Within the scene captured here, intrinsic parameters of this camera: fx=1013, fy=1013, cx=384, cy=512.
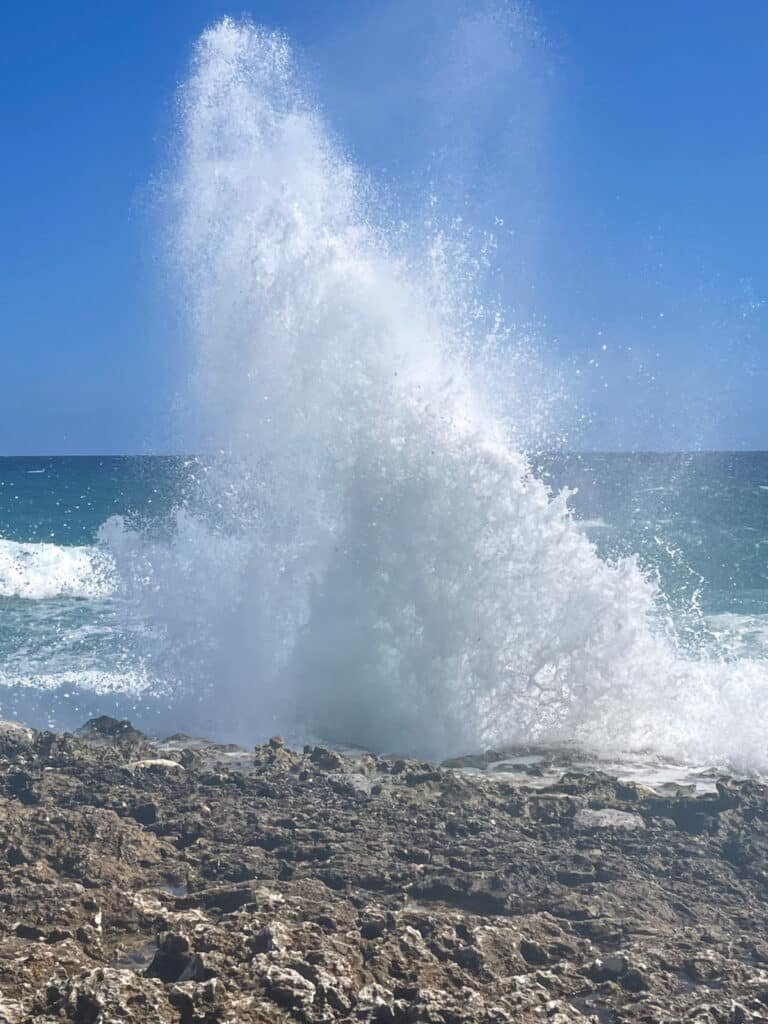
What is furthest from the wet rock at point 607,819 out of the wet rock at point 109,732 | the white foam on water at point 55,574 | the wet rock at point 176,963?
the white foam on water at point 55,574

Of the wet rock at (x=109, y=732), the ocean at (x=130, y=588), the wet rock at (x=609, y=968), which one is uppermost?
the ocean at (x=130, y=588)

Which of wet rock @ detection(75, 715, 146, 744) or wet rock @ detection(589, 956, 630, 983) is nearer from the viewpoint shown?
wet rock @ detection(589, 956, 630, 983)

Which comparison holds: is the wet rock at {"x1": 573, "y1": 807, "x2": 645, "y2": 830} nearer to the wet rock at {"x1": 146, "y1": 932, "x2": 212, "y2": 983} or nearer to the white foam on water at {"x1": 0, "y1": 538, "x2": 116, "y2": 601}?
the wet rock at {"x1": 146, "y1": 932, "x2": 212, "y2": 983}

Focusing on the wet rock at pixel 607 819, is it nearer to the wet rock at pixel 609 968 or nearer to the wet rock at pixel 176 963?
the wet rock at pixel 609 968

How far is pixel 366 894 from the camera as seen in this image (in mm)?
5664

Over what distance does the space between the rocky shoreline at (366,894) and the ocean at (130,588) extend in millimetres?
3846

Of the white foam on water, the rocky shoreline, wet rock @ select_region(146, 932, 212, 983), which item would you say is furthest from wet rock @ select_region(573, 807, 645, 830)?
the white foam on water

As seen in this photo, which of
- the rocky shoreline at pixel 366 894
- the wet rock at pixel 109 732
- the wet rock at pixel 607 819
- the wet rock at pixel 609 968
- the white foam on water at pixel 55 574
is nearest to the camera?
the rocky shoreline at pixel 366 894

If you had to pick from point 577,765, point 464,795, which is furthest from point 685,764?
point 464,795

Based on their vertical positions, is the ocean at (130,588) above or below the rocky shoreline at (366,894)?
above

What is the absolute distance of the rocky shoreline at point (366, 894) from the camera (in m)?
4.45

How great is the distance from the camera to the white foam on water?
70.9 ft

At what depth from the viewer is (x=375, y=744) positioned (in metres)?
11.1

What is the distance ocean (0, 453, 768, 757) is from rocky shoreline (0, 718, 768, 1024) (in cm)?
385
